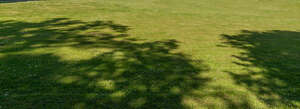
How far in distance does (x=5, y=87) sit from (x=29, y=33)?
19.0 feet

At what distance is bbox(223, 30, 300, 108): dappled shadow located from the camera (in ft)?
17.0

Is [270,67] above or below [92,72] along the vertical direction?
above

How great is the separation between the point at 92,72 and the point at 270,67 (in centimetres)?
556

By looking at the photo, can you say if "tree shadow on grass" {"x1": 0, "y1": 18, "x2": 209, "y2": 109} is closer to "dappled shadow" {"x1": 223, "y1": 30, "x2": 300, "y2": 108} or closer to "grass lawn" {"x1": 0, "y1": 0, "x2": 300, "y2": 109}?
"grass lawn" {"x1": 0, "y1": 0, "x2": 300, "y2": 109}

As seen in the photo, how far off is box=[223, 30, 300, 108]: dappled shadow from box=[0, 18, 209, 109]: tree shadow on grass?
139cm

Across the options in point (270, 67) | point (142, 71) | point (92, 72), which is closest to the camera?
point (92, 72)

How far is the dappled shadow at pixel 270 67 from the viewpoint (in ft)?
17.0

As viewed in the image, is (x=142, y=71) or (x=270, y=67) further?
(x=270, y=67)

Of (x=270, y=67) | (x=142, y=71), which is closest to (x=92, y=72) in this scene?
(x=142, y=71)

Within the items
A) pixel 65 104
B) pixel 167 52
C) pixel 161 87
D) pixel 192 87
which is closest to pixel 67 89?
pixel 65 104

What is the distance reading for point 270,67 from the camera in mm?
6969

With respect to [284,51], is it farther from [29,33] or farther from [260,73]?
[29,33]

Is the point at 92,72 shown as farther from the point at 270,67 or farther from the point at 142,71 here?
the point at 270,67

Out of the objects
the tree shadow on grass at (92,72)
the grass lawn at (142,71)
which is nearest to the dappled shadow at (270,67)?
the grass lawn at (142,71)
